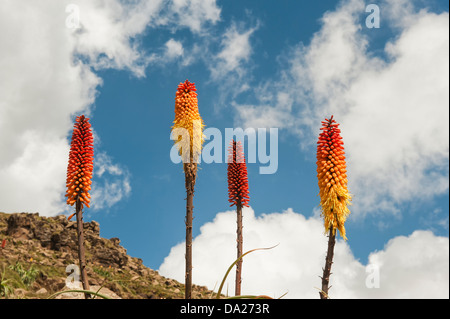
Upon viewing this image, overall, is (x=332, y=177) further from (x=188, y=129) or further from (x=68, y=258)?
(x=68, y=258)

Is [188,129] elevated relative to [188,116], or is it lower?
lower

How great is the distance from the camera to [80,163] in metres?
17.6

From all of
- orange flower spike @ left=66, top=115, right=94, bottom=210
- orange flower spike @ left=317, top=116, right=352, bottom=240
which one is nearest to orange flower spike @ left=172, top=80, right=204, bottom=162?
orange flower spike @ left=66, top=115, right=94, bottom=210

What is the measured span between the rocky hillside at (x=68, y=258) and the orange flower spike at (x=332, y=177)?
2563 cm

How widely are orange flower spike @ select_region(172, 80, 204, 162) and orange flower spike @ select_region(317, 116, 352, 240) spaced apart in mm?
4552

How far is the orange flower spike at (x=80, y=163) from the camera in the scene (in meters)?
17.6

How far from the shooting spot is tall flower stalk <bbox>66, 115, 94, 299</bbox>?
17.6 meters

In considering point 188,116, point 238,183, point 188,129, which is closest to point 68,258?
point 238,183

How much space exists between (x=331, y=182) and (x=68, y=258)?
139 feet

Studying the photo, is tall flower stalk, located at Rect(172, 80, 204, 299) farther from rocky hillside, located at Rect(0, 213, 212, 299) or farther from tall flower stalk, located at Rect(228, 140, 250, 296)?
rocky hillside, located at Rect(0, 213, 212, 299)

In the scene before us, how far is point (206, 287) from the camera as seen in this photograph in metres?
65.7

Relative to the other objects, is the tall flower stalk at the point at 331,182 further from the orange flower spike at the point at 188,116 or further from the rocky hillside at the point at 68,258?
the rocky hillside at the point at 68,258
